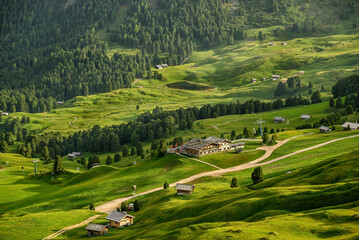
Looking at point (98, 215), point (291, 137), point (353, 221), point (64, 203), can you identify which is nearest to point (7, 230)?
point (98, 215)

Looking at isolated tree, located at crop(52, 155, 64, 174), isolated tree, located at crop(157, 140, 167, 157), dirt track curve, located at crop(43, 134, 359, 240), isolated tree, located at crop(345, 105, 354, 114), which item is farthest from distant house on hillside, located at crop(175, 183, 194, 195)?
isolated tree, located at crop(345, 105, 354, 114)

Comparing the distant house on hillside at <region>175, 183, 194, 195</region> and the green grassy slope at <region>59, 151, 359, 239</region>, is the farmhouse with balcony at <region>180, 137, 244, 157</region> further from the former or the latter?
the green grassy slope at <region>59, 151, 359, 239</region>

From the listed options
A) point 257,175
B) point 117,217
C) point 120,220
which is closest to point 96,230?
point 120,220

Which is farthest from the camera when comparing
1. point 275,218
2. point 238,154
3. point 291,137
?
point 291,137

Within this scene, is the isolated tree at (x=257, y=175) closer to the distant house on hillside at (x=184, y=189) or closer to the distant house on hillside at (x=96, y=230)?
the distant house on hillside at (x=184, y=189)

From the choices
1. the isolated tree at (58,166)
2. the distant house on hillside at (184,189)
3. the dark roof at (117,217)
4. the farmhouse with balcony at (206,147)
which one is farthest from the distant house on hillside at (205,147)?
the dark roof at (117,217)

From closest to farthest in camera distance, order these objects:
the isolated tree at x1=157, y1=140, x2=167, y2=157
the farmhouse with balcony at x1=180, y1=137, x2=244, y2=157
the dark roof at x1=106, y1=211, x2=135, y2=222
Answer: the dark roof at x1=106, y1=211, x2=135, y2=222 < the farmhouse with balcony at x1=180, y1=137, x2=244, y2=157 < the isolated tree at x1=157, y1=140, x2=167, y2=157

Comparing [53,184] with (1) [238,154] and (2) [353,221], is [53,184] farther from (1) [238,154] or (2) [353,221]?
(2) [353,221]
